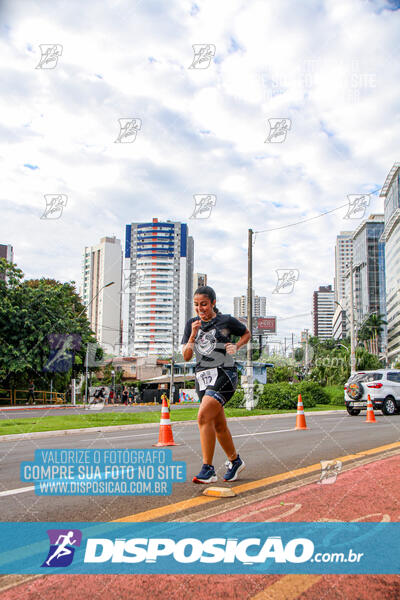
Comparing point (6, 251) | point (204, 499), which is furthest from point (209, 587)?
point (6, 251)

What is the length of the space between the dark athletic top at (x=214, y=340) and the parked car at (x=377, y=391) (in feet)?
44.5

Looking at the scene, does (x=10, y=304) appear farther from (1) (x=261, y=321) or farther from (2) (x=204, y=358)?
(1) (x=261, y=321)

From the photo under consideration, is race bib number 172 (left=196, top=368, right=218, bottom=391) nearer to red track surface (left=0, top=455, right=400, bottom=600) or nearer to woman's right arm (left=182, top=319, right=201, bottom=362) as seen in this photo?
woman's right arm (left=182, top=319, right=201, bottom=362)

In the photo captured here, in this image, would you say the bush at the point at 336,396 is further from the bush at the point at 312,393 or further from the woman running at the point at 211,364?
the woman running at the point at 211,364

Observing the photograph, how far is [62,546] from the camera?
Result: 2.71 metres

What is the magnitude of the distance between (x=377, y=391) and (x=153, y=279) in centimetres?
11107

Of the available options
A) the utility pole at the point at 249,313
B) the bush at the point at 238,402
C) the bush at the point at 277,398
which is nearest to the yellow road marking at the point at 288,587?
the utility pole at the point at 249,313

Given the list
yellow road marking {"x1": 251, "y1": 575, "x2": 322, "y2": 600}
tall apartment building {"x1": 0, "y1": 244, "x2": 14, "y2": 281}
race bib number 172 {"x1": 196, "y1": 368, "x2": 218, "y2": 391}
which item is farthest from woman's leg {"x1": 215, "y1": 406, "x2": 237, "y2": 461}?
tall apartment building {"x1": 0, "y1": 244, "x2": 14, "y2": 281}

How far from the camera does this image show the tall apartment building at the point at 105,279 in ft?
332

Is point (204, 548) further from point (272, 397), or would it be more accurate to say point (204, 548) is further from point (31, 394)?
point (31, 394)

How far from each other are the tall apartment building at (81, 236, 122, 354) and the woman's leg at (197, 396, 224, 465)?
94.3 m

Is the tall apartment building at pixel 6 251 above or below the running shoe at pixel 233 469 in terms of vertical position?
above

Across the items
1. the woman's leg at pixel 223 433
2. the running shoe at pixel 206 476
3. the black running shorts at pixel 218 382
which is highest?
the black running shorts at pixel 218 382

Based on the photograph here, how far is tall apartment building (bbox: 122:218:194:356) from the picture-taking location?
107 m
